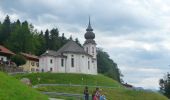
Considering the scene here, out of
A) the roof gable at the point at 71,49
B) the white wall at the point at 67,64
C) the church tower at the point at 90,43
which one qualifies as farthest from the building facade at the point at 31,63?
the church tower at the point at 90,43

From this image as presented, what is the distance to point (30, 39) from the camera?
130625 millimetres

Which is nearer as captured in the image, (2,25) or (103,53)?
(2,25)

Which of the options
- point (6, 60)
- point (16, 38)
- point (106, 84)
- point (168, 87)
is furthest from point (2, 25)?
point (168, 87)

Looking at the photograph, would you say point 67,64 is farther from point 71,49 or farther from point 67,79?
point 67,79

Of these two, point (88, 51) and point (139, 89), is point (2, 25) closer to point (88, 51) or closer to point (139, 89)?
point (88, 51)

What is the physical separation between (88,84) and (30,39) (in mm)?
43027

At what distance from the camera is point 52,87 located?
74.5 metres

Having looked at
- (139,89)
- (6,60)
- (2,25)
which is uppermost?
(2,25)

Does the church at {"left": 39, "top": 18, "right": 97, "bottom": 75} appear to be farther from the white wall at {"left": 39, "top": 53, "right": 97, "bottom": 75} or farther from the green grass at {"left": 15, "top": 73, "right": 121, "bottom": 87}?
the green grass at {"left": 15, "top": 73, "right": 121, "bottom": 87}

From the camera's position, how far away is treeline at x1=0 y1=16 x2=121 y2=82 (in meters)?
130

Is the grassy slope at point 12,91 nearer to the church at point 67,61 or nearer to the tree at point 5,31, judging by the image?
the church at point 67,61

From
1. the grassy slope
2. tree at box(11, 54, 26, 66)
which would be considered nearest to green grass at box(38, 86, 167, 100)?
tree at box(11, 54, 26, 66)

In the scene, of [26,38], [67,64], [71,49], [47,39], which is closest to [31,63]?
[26,38]

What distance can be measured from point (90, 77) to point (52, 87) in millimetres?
27228
